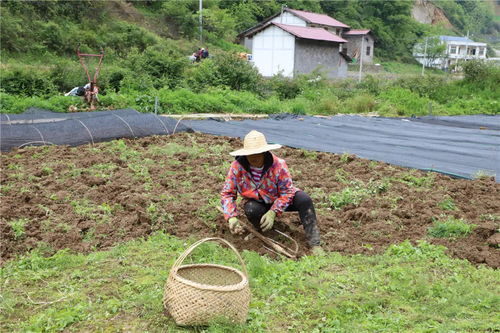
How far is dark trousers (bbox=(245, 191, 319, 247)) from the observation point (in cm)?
449

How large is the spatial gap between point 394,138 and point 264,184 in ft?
19.3

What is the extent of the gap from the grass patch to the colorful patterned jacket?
480 millimetres

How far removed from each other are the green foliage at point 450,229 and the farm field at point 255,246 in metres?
0.01

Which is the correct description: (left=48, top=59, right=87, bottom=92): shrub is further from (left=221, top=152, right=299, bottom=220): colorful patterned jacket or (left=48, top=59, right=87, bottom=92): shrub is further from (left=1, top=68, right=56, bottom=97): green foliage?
(left=221, top=152, right=299, bottom=220): colorful patterned jacket

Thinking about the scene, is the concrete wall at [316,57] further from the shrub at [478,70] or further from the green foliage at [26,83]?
the green foliage at [26,83]

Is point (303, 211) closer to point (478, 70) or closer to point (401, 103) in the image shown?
point (401, 103)

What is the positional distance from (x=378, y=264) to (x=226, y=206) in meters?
1.32

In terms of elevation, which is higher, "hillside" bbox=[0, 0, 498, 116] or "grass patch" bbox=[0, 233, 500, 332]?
"hillside" bbox=[0, 0, 498, 116]

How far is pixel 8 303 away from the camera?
10.6 ft

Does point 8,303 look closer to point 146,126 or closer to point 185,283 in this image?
point 185,283

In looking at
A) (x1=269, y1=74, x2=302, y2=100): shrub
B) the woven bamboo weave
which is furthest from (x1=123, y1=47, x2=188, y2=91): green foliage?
the woven bamboo weave

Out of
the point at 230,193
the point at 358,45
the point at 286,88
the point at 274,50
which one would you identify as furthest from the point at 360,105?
the point at 358,45

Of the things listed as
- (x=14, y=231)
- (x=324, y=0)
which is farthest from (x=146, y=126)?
(x=324, y=0)

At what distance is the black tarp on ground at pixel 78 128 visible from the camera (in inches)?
317
